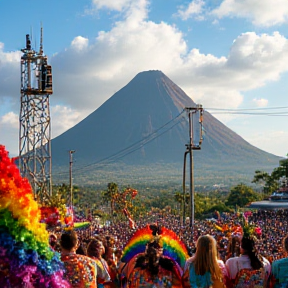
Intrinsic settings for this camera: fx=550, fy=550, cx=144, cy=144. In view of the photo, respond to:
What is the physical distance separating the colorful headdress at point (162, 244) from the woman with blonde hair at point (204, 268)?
25.4 inches

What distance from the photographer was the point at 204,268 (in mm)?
5414

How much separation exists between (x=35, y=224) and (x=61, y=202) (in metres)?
31.7

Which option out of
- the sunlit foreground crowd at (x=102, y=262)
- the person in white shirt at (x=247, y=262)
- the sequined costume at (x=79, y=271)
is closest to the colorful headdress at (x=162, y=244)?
the sunlit foreground crowd at (x=102, y=262)

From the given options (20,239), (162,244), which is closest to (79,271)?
(20,239)

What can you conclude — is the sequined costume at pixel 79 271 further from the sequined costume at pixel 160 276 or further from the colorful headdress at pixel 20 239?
the colorful headdress at pixel 20 239

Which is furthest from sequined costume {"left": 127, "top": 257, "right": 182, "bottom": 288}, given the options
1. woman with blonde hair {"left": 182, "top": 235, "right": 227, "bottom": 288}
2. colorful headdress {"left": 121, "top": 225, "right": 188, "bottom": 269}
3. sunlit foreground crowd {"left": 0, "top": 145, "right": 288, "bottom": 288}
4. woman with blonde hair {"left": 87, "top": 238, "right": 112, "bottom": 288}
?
colorful headdress {"left": 121, "top": 225, "right": 188, "bottom": 269}

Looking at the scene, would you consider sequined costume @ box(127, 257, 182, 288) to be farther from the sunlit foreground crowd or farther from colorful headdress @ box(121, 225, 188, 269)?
colorful headdress @ box(121, 225, 188, 269)

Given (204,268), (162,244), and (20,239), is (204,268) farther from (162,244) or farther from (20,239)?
(20,239)

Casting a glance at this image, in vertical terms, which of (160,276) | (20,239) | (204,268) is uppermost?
(20,239)

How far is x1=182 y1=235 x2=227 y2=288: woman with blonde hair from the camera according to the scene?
17.4 feet

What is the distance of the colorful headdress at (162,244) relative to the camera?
6.46m

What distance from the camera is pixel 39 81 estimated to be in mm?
40125

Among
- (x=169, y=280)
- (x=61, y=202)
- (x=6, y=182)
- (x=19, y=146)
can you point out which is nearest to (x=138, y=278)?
(x=169, y=280)

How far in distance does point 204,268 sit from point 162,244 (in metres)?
1.09
